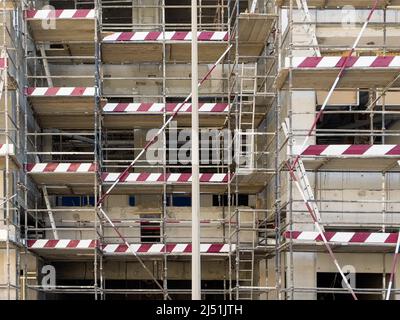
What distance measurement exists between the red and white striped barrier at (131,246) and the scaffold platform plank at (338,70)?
12.3ft

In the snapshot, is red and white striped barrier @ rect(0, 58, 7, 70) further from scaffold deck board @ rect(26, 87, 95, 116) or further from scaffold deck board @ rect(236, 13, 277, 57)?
scaffold deck board @ rect(236, 13, 277, 57)

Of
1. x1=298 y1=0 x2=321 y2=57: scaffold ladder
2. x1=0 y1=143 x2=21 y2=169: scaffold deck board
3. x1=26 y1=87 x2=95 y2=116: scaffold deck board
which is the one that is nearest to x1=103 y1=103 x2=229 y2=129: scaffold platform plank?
x1=26 y1=87 x2=95 y2=116: scaffold deck board

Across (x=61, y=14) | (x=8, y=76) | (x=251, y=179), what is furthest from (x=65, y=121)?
(x=251, y=179)

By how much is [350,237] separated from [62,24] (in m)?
7.00

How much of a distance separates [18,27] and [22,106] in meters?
1.53

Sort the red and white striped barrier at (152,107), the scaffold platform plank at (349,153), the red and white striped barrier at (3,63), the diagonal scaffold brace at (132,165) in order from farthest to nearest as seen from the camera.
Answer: the red and white striped barrier at (152,107)
the diagonal scaffold brace at (132,165)
the red and white striped barrier at (3,63)
the scaffold platform plank at (349,153)

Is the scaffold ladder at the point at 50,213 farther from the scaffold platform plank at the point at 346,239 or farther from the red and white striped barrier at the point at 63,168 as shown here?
the scaffold platform plank at the point at 346,239

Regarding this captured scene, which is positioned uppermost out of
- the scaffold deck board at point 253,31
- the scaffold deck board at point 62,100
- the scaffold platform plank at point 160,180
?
the scaffold deck board at point 253,31

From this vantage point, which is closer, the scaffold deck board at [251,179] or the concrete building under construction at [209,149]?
the concrete building under construction at [209,149]

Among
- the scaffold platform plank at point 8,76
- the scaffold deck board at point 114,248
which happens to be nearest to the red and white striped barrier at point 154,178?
the scaffold deck board at point 114,248

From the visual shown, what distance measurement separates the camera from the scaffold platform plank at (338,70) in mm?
14961

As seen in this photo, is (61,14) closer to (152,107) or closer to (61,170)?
(152,107)

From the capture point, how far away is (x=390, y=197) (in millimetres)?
16469

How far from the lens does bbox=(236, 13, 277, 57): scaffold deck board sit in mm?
16766
